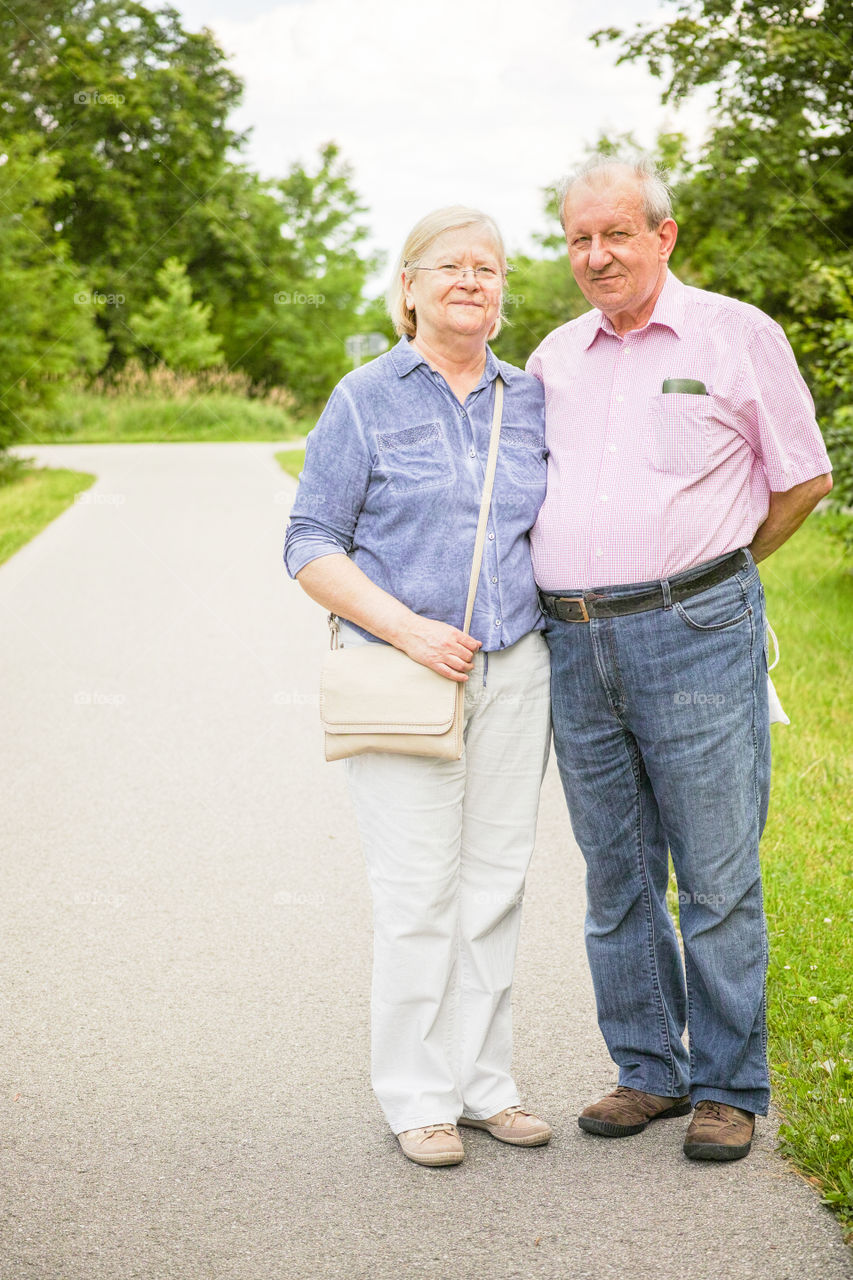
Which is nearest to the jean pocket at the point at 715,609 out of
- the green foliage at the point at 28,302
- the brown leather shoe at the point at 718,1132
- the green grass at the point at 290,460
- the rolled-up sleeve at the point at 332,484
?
the rolled-up sleeve at the point at 332,484

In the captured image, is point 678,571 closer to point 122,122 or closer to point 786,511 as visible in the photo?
point 786,511

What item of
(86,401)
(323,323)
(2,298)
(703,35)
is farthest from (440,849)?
(323,323)

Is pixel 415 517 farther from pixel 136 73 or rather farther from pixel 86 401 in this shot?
pixel 136 73

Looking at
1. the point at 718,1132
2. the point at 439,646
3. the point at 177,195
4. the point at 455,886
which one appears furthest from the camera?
the point at 177,195

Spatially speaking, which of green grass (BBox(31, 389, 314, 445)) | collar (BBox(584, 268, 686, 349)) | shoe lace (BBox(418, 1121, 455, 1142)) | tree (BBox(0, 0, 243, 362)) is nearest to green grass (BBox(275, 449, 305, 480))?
green grass (BBox(31, 389, 314, 445))

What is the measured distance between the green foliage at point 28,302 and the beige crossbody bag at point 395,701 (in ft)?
50.0

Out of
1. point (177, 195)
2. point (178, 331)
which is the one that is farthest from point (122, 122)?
point (178, 331)

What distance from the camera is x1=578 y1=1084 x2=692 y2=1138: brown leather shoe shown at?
3062 millimetres

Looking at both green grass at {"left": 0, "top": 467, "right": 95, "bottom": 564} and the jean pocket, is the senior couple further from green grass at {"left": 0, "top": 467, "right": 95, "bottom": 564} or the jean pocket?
green grass at {"left": 0, "top": 467, "right": 95, "bottom": 564}

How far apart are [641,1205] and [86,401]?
27.4 metres

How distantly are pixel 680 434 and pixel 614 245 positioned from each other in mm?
453

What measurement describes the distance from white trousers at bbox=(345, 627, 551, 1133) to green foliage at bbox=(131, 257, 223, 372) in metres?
33.2

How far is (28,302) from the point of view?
17312 millimetres

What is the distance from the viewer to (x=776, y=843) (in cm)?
496
